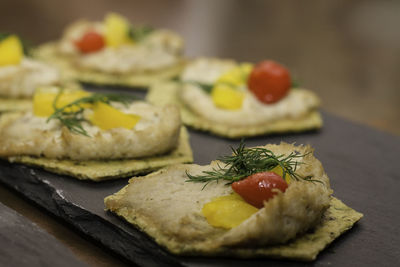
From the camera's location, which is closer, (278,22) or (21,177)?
(21,177)

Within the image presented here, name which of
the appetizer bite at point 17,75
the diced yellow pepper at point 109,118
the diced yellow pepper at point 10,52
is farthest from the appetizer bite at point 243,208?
the diced yellow pepper at point 10,52

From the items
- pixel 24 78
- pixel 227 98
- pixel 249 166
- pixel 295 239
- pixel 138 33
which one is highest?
pixel 138 33

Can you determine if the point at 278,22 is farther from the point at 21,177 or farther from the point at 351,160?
the point at 21,177

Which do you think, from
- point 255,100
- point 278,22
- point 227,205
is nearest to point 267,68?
point 255,100

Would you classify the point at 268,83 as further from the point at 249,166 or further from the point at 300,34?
the point at 300,34

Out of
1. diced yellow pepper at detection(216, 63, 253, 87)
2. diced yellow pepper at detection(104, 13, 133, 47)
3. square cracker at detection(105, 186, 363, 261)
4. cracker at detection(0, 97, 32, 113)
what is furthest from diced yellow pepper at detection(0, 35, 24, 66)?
square cracker at detection(105, 186, 363, 261)

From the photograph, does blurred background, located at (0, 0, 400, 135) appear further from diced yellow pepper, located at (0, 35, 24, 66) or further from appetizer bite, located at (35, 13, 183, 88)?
diced yellow pepper, located at (0, 35, 24, 66)

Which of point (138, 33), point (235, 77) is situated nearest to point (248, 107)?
point (235, 77)
